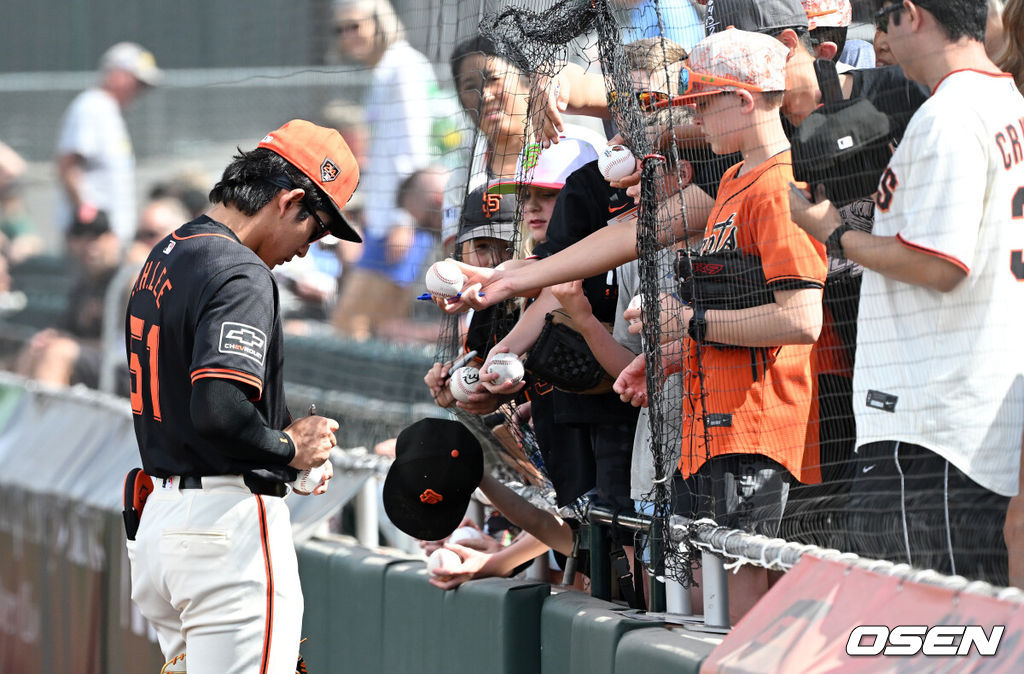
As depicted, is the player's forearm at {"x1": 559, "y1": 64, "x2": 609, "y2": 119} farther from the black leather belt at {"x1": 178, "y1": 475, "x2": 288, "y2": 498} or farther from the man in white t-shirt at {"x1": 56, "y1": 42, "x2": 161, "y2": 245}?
the man in white t-shirt at {"x1": 56, "y1": 42, "x2": 161, "y2": 245}

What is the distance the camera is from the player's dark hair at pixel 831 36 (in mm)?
3684

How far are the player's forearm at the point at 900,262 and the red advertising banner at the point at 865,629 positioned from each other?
0.65 metres

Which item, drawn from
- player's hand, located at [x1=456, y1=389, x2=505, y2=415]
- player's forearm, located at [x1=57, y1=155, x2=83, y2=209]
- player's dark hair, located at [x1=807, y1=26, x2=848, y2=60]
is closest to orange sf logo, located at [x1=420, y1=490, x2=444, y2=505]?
player's hand, located at [x1=456, y1=389, x2=505, y2=415]

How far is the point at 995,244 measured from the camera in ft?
9.87

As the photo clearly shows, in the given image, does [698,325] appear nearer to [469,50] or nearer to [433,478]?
[433,478]

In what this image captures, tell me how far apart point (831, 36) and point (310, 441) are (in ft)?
5.84

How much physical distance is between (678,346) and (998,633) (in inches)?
53.2

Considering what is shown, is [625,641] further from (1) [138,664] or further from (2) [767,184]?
(1) [138,664]

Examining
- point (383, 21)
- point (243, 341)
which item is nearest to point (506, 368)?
point (243, 341)

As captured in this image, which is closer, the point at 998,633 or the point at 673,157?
the point at 998,633

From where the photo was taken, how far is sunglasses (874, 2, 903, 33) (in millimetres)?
3172

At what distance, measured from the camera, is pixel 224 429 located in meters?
3.47

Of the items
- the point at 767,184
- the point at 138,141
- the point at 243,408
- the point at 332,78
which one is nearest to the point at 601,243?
the point at 767,184

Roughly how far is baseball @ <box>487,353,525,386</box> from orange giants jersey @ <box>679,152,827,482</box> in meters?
0.64
